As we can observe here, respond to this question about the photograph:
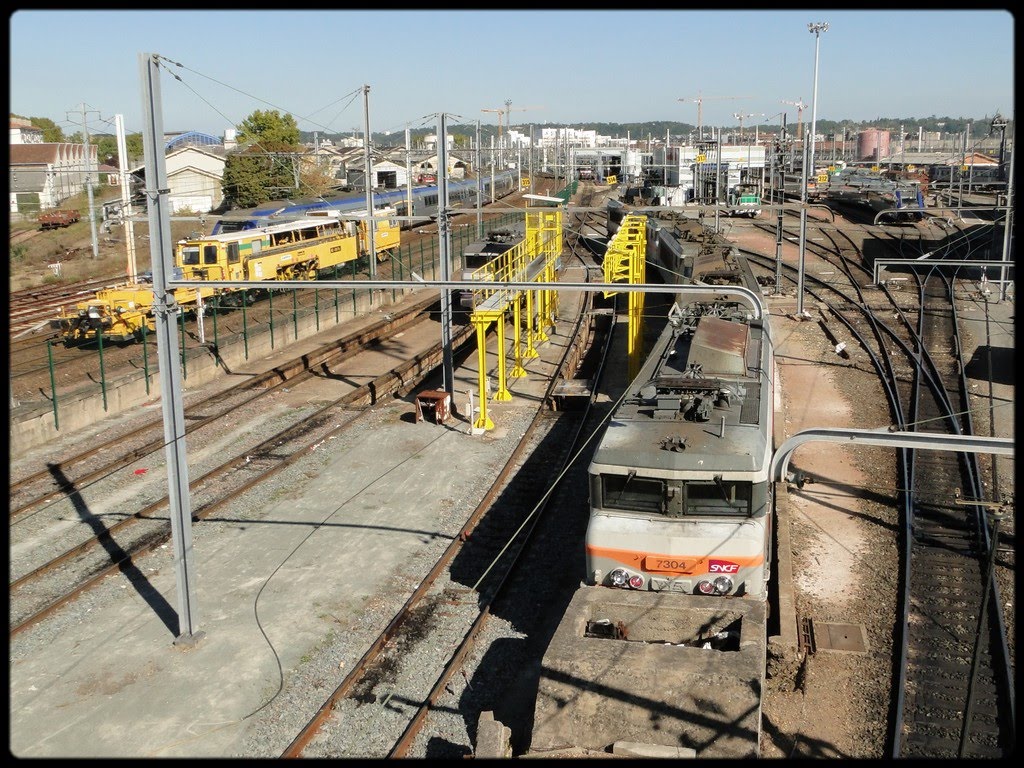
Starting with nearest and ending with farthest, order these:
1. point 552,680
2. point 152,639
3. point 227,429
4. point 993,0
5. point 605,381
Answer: point 993,0 < point 552,680 < point 152,639 < point 227,429 < point 605,381

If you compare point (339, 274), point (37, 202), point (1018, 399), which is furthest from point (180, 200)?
point (1018, 399)

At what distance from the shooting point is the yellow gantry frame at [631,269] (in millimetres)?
23766

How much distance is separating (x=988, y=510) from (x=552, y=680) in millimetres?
9691

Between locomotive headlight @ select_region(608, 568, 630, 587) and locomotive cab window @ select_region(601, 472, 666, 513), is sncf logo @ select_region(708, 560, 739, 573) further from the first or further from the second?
locomotive headlight @ select_region(608, 568, 630, 587)

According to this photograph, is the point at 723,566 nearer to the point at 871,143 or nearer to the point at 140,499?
the point at 140,499

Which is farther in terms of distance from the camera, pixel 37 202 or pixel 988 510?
Answer: pixel 37 202

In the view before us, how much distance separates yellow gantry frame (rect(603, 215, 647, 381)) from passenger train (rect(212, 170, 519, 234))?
5285 millimetres

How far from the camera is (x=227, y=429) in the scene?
70.1 feet

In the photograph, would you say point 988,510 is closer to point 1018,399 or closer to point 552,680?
point 552,680

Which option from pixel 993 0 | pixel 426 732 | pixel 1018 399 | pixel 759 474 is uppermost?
pixel 993 0

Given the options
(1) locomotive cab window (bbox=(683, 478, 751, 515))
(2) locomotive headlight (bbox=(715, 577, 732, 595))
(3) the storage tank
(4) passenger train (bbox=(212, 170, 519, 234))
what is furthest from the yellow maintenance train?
(3) the storage tank

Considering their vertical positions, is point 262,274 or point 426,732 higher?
point 262,274

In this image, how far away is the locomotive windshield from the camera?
10.7 m

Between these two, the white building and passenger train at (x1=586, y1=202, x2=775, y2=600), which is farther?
the white building
